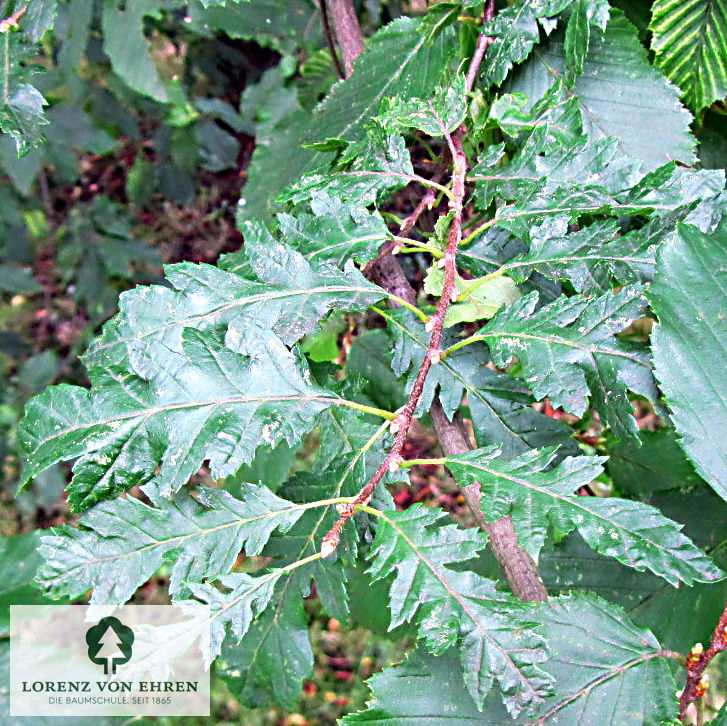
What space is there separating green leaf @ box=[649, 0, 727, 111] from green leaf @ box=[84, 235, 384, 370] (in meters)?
0.53

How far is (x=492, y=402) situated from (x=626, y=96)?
17.5 inches

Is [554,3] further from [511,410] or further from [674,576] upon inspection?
[674,576]

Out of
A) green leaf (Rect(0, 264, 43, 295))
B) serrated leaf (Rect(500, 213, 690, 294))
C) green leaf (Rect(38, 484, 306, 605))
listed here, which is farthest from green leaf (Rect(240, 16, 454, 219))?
green leaf (Rect(0, 264, 43, 295))

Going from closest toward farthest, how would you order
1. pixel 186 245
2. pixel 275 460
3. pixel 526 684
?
pixel 526 684, pixel 275 460, pixel 186 245

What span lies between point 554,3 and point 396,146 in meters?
0.25

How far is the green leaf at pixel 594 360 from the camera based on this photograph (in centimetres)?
63

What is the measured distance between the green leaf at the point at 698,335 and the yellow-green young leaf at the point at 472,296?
0.17 meters

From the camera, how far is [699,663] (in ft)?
2.07

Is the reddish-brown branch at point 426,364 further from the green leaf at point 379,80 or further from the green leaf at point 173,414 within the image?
the green leaf at point 379,80

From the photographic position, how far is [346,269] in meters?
0.71

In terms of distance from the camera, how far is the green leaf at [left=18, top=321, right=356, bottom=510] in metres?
0.61

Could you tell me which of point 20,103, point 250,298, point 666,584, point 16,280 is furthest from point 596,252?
point 16,280

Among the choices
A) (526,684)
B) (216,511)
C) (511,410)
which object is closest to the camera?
(526,684)

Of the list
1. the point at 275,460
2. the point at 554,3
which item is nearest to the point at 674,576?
the point at 554,3
